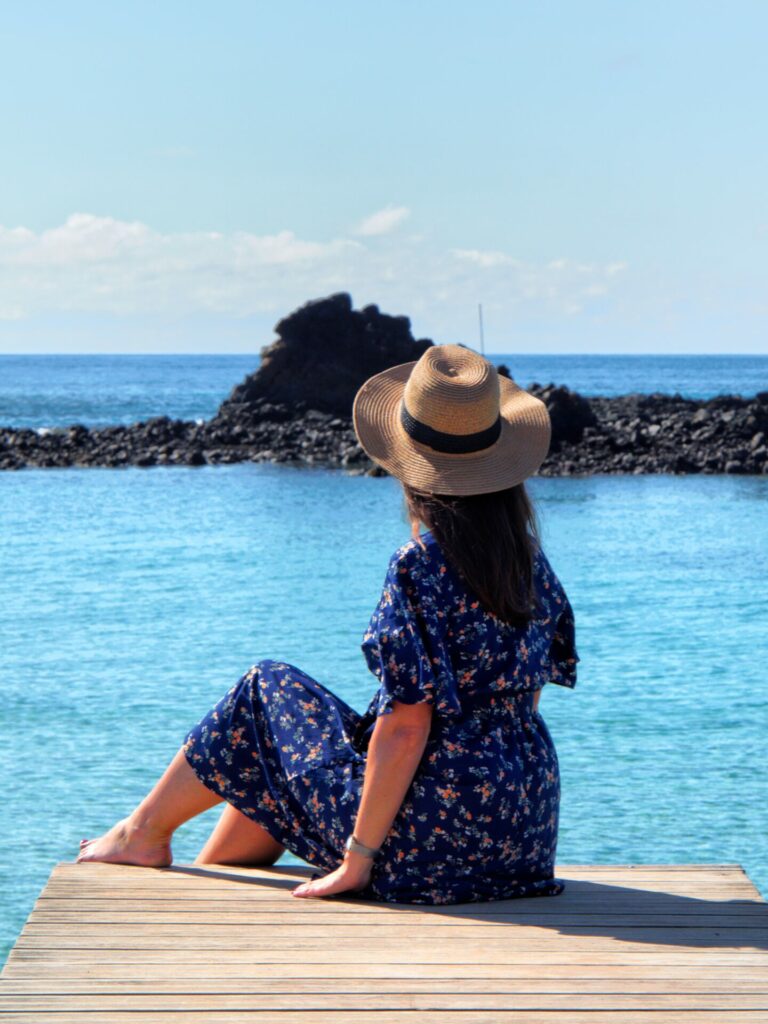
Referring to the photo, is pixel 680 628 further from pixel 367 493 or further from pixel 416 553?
pixel 367 493

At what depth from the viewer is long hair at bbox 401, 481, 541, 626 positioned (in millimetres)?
3318

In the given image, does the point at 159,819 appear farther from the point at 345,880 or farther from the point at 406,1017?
the point at 406,1017

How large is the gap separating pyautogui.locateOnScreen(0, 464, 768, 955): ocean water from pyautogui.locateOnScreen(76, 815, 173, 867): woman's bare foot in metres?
2.34

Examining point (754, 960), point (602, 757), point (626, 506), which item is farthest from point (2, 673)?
point (626, 506)

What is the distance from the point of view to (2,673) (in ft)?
34.7

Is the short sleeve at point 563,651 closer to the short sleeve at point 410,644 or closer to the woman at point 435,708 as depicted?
the woman at point 435,708

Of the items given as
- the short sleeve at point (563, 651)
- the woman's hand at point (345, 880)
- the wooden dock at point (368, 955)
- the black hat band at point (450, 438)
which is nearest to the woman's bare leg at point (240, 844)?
the wooden dock at point (368, 955)

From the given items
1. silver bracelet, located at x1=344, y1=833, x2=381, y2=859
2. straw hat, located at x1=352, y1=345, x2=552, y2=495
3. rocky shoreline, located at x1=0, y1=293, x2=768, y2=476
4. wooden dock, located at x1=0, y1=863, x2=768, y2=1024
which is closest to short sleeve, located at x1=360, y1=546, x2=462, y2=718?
straw hat, located at x1=352, y1=345, x2=552, y2=495

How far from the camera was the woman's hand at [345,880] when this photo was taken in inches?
136

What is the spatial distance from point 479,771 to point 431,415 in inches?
33.7

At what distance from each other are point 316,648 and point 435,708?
815cm

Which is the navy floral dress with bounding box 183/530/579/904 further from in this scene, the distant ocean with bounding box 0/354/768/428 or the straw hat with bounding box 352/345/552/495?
the distant ocean with bounding box 0/354/768/428

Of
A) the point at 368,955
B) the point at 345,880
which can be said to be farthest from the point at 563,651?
the point at 368,955

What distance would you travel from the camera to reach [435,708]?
3.36 metres
